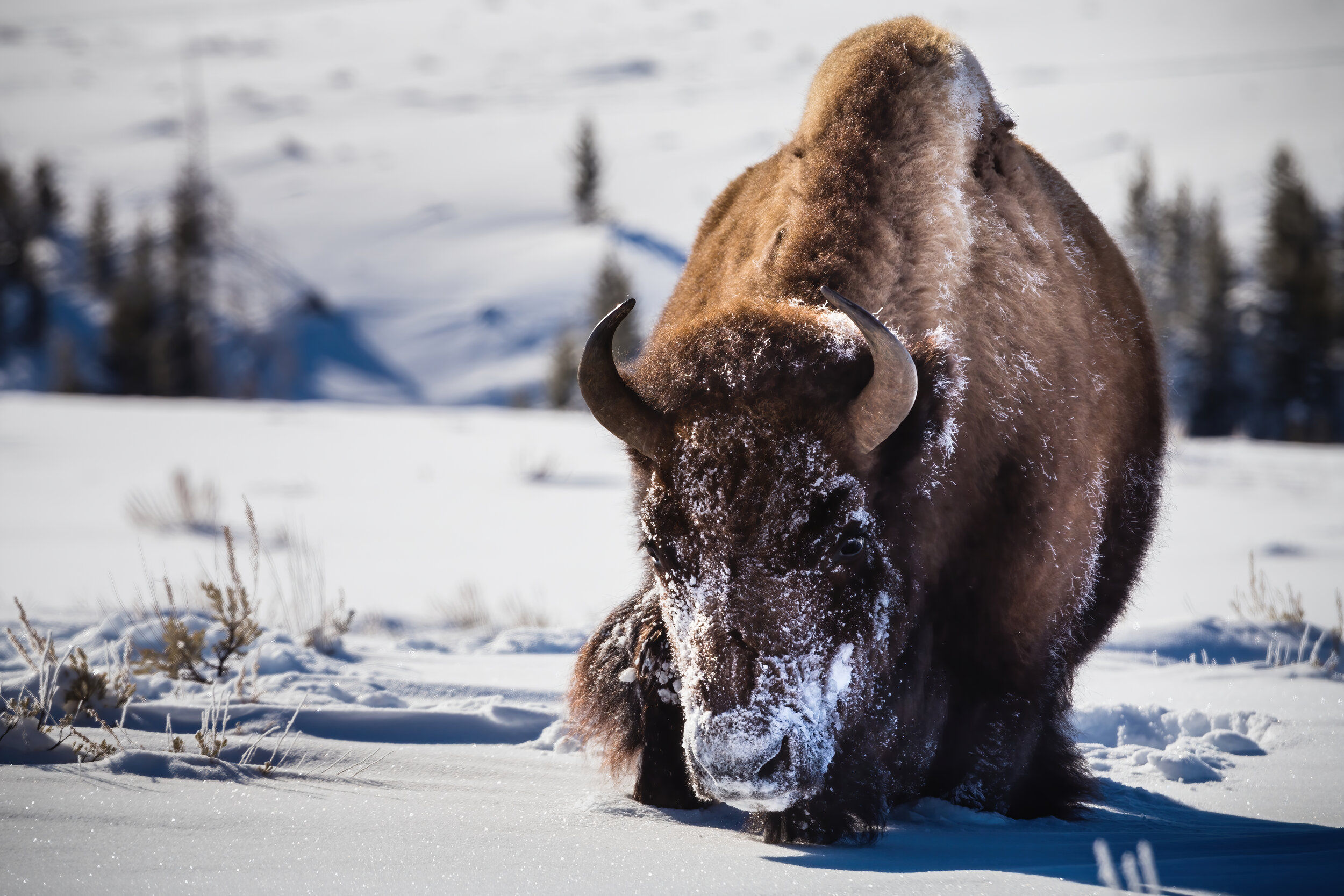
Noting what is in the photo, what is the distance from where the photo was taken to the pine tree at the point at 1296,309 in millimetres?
35219

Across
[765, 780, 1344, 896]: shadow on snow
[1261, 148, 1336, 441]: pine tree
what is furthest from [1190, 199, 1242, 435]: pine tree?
[765, 780, 1344, 896]: shadow on snow

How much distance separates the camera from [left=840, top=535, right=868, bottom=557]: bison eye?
7.69ft

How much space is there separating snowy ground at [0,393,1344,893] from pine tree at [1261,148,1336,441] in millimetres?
32091

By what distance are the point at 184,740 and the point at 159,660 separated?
2.59 feet

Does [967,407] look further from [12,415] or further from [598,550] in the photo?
[12,415]

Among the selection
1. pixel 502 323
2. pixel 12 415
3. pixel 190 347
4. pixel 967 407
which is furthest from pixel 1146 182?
pixel 967 407

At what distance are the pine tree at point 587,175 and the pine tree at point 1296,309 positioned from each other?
3649 cm

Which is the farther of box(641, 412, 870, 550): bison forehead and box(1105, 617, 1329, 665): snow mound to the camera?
box(1105, 617, 1329, 665): snow mound

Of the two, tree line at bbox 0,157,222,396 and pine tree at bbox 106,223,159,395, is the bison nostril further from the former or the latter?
pine tree at bbox 106,223,159,395

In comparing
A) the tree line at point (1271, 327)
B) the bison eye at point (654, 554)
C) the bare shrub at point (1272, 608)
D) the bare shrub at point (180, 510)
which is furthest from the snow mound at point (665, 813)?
the tree line at point (1271, 327)

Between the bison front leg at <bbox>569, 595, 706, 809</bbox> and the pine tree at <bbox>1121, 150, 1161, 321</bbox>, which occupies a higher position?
the pine tree at <bbox>1121, 150, 1161, 321</bbox>

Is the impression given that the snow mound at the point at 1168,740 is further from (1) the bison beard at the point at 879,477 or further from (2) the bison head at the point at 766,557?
(2) the bison head at the point at 766,557

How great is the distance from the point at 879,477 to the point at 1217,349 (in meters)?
39.0

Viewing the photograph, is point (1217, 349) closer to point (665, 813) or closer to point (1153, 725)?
point (1153, 725)
